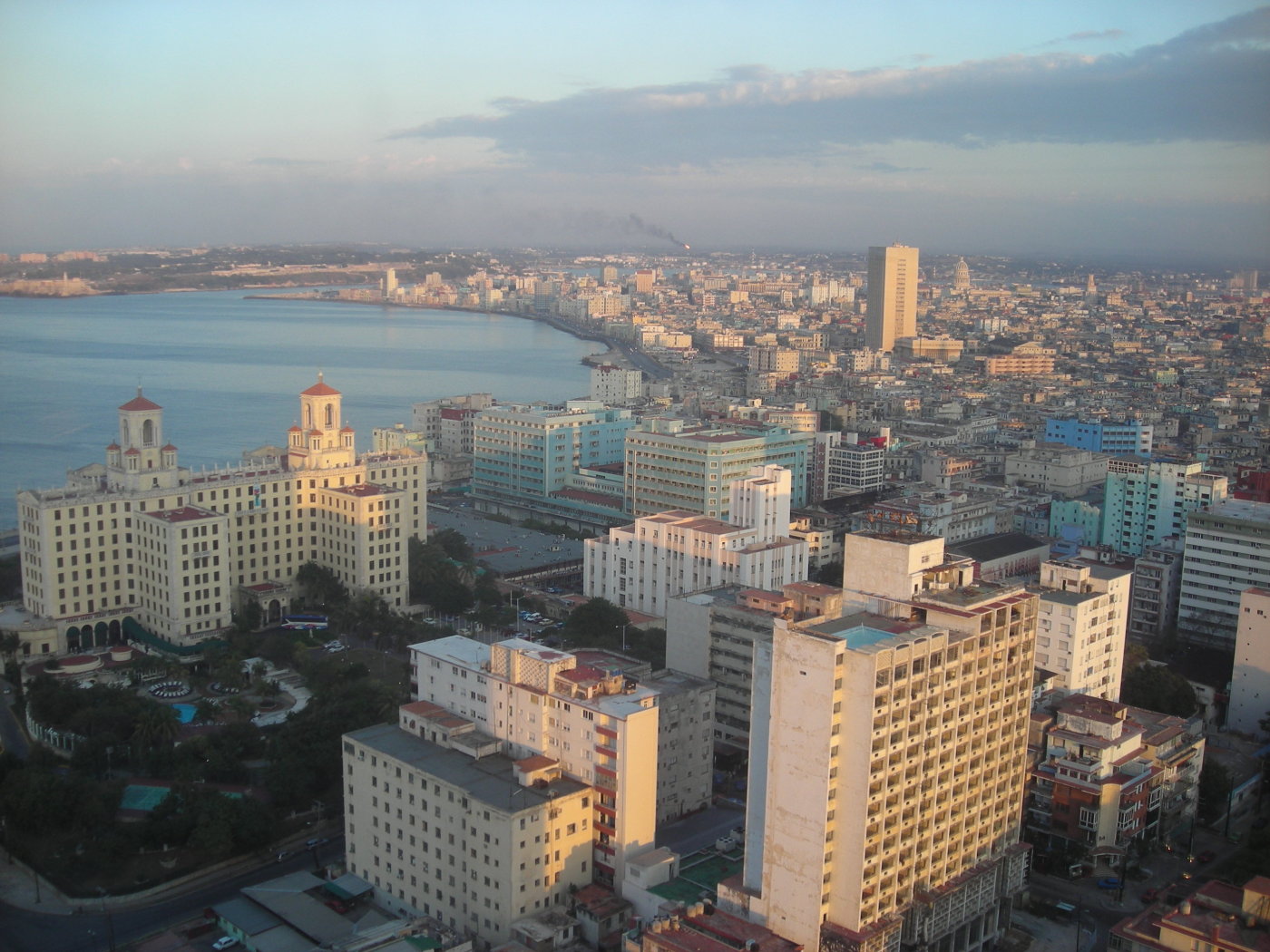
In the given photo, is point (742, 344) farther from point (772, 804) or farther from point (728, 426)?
point (772, 804)

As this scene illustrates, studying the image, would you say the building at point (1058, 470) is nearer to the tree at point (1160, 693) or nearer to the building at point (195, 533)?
the tree at point (1160, 693)

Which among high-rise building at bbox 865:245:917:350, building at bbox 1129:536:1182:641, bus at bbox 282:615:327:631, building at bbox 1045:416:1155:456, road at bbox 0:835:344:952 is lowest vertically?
road at bbox 0:835:344:952

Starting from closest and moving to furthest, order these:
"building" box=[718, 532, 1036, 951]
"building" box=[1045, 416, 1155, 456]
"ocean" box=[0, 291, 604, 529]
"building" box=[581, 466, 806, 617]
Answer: "building" box=[718, 532, 1036, 951] < "building" box=[581, 466, 806, 617] < "ocean" box=[0, 291, 604, 529] < "building" box=[1045, 416, 1155, 456]

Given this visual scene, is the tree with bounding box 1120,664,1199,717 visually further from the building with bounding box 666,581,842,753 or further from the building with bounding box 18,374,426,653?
the building with bounding box 18,374,426,653

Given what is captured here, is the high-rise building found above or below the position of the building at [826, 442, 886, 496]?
above

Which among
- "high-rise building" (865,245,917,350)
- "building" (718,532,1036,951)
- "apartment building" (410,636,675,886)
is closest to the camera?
"building" (718,532,1036,951)

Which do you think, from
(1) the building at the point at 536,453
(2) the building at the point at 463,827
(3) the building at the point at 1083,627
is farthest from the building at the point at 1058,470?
(2) the building at the point at 463,827

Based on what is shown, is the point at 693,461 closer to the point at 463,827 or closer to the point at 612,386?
the point at 463,827

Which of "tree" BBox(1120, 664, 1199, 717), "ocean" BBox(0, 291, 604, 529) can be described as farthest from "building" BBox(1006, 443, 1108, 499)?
"ocean" BBox(0, 291, 604, 529)
